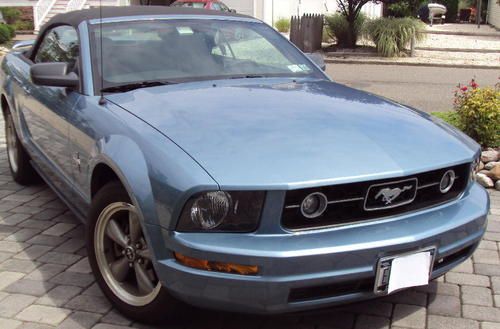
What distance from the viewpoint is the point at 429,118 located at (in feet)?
11.2

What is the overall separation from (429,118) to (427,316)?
1116 mm

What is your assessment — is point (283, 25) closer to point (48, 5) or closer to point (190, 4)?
point (190, 4)

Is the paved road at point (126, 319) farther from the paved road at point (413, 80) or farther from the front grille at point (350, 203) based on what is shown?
the paved road at point (413, 80)

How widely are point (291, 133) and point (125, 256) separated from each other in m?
1.03

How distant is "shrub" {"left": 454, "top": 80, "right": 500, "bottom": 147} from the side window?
151 inches

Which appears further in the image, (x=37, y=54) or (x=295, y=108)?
(x=37, y=54)

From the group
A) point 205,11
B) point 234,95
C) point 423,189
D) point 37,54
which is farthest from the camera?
point 37,54

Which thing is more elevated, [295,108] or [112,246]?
[295,108]

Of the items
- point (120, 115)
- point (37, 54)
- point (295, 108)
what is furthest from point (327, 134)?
point (37, 54)

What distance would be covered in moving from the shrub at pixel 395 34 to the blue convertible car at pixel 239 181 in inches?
531

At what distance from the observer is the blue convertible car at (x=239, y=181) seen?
242 cm

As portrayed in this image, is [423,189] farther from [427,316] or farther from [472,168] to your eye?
[427,316]

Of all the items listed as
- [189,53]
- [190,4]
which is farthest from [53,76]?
[190,4]

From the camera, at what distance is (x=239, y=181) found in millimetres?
2414
